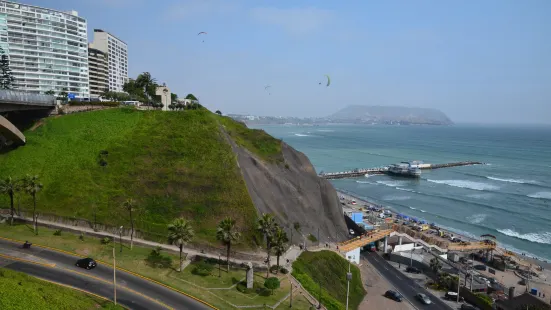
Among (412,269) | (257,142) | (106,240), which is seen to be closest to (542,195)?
(412,269)

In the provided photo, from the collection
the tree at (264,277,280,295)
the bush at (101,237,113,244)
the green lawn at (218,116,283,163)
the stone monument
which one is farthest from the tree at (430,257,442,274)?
the bush at (101,237,113,244)

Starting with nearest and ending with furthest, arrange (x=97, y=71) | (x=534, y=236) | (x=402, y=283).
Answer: (x=402, y=283), (x=534, y=236), (x=97, y=71)

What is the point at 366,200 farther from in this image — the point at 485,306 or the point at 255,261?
the point at 255,261

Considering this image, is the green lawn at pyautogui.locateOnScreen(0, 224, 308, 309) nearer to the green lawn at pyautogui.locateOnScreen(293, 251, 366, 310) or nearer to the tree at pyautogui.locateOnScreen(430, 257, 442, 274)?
the green lawn at pyautogui.locateOnScreen(293, 251, 366, 310)

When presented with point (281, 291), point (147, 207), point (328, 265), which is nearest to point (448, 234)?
point (328, 265)

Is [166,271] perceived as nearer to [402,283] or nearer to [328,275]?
[328,275]

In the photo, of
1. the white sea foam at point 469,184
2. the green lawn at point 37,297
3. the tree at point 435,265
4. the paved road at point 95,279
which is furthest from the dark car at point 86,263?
the white sea foam at point 469,184
